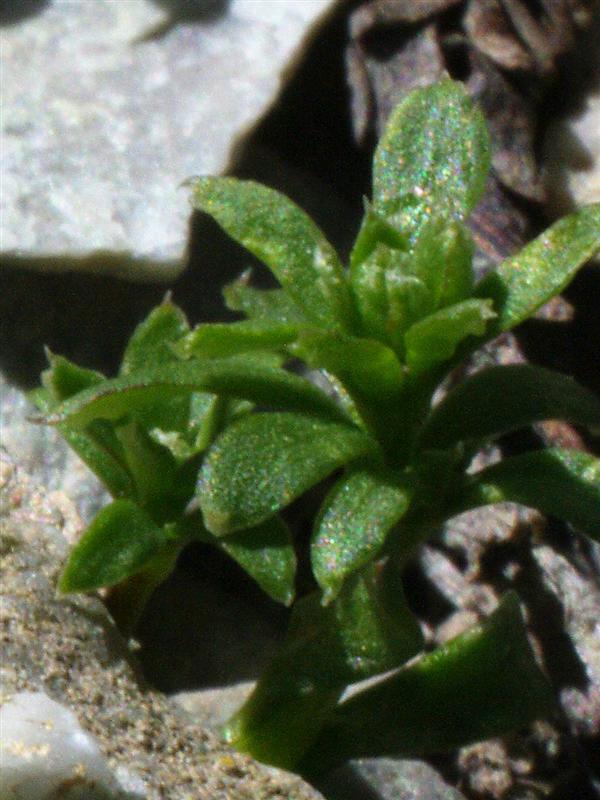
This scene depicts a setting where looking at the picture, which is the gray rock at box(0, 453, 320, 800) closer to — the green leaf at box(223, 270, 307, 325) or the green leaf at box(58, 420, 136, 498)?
the green leaf at box(58, 420, 136, 498)

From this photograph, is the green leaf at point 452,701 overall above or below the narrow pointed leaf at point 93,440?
below

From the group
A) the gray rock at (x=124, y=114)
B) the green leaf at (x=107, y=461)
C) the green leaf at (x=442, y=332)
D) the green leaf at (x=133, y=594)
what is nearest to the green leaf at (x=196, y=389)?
the green leaf at (x=107, y=461)

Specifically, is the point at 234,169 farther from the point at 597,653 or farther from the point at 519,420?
the point at 597,653

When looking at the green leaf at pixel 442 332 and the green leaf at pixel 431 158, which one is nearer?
the green leaf at pixel 442 332

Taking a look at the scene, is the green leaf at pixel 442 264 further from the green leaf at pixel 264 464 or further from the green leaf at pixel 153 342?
the green leaf at pixel 153 342

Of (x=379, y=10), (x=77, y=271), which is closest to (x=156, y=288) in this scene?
(x=77, y=271)

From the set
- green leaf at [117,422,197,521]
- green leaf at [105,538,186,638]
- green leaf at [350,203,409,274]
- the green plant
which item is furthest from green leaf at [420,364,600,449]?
green leaf at [105,538,186,638]

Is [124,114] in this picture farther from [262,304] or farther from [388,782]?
[388,782]

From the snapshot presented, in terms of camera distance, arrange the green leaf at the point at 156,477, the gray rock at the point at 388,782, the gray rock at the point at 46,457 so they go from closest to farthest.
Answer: the green leaf at the point at 156,477, the gray rock at the point at 388,782, the gray rock at the point at 46,457
